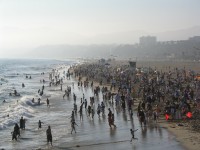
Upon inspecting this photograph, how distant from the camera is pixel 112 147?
2042 cm

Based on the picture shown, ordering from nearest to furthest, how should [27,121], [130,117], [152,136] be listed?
[152,136] < [130,117] < [27,121]

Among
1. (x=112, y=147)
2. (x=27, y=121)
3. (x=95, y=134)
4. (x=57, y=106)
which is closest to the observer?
(x=112, y=147)

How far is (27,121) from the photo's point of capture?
32.0 meters

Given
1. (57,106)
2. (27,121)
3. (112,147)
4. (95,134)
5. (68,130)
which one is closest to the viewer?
(112,147)

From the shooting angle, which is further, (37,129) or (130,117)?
(130,117)

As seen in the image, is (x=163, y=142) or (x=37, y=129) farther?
(x=37, y=129)

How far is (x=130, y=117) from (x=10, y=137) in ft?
35.6

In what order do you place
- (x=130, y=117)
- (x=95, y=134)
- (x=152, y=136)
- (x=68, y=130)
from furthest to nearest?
(x=130, y=117) → (x=68, y=130) → (x=95, y=134) → (x=152, y=136)

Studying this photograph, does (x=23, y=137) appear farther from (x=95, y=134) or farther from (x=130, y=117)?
(x=130, y=117)

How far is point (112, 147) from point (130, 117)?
9.69m

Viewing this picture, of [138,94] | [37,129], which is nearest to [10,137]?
[37,129]

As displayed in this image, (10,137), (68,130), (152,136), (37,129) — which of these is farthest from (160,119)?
(10,137)

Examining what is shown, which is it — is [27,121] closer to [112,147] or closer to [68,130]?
[68,130]

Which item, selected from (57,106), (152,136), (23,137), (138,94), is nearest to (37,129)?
(23,137)
